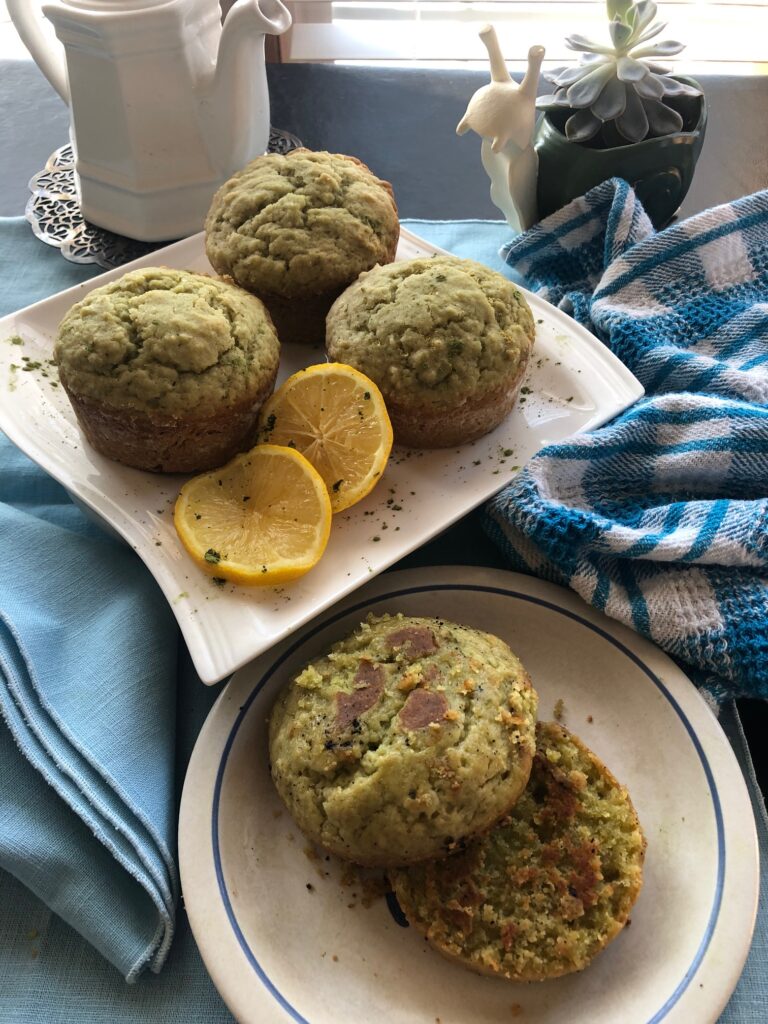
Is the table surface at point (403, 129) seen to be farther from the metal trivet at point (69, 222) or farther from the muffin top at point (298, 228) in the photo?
the muffin top at point (298, 228)

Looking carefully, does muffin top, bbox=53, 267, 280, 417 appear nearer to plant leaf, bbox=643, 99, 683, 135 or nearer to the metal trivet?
the metal trivet

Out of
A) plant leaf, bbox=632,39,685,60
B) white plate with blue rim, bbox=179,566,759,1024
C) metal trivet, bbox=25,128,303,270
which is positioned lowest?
white plate with blue rim, bbox=179,566,759,1024

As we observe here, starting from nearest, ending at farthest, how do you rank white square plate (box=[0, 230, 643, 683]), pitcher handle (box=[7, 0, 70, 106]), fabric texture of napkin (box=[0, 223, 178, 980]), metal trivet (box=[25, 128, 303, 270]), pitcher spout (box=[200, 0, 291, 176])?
fabric texture of napkin (box=[0, 223, 178, 980]) → white square plate (box=[0, 230, 643, 683]) → pitcher spout (box=[200, 0, 291, 176]) → pitcher handle (box=[7, 0, 70, 106]) → metal trivet (box=[25, 128, 303, 270])

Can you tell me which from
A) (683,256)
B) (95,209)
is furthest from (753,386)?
(95,209)

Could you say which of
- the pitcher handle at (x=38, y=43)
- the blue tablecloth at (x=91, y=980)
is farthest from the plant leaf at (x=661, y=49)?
the blue tablecloth at (x=91, y=980)

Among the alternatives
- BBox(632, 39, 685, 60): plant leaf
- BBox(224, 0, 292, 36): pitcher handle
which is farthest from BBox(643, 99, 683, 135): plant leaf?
BBox(224, 0, 292, 36): pitcher handle

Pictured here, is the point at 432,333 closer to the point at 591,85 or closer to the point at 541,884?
the point at 591,85

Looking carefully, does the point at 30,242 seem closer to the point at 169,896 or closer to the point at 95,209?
the point at 95,209
